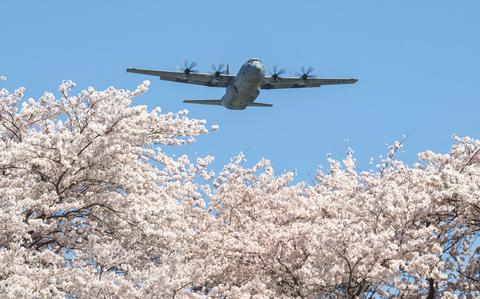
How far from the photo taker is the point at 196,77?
152ft

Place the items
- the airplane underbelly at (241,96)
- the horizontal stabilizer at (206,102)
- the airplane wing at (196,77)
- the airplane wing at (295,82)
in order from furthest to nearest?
the horizontal stabilizer at (206,102)
the airplane wing at (295,82)
the airplane wing at (196,77)
the airplane underbelly at (241,96)

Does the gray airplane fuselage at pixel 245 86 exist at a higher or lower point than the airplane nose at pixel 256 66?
lower

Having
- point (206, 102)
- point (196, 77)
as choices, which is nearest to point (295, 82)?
point (196, 77)

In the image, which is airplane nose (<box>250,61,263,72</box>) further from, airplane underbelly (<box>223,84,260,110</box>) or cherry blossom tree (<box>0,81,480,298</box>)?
cherry blossom tree (<box>0,81,480,298</box>)

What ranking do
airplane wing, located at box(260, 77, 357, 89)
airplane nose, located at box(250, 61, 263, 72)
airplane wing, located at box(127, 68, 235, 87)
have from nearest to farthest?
airplane nose, located at box(250, 61, 263, 72), airplane wing, located at box(127, 68, 235, 87), airplane wing, located at box(260, 77, 357, 89)

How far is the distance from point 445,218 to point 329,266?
4.28 metres

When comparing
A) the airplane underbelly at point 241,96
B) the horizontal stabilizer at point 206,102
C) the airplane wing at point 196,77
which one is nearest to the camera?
the airplane underbelly at point 241,96

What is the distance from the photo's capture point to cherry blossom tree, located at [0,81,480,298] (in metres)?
15.7

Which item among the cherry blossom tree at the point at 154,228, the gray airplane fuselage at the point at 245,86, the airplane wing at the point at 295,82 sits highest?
the airplane wing at the point at 295,82

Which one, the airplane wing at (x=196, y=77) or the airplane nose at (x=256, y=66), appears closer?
the airplane nose at (x=256, y=66)

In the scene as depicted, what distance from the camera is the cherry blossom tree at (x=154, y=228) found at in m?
15.7

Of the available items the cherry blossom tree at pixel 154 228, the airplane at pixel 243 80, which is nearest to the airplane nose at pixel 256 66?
the airplane at pixel 243 80

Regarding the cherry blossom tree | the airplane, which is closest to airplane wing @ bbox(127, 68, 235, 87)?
the airplane

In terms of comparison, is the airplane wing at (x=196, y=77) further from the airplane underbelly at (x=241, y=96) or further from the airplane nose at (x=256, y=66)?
the airplane nose at (x=256, y=66)
